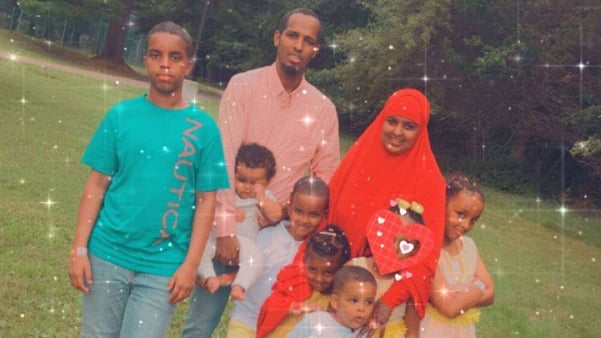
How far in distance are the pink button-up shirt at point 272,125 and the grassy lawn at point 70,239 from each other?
2.59 m

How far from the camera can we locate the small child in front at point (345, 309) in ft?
9.18

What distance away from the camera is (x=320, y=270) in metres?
2.94

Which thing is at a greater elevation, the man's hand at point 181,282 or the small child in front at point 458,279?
the small child in front at point 458,279

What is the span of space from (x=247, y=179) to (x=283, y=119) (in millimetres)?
277

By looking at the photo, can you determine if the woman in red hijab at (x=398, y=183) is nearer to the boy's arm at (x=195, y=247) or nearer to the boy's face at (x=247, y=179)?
the boy's face at (x=247, y=179)

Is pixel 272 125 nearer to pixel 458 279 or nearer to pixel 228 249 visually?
pixel 228 249

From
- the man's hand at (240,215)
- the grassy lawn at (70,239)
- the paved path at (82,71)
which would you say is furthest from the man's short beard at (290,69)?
the paved path at (82,71)

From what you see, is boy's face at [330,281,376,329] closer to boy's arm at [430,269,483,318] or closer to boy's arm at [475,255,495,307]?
boy's arm at [430,269,483,318]

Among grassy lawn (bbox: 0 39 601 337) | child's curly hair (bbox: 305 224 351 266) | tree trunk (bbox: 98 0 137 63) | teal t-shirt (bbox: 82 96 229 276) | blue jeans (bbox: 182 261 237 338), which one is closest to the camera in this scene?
teal t-shirt (bbox: 82 96 229 276)

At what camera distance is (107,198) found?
2.74 metres

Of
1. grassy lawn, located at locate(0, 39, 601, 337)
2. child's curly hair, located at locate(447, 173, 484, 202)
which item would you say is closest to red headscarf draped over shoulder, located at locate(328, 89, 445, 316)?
child's curly hair, located at locate(447, 173, 484, 202)

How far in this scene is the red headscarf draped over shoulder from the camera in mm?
2812

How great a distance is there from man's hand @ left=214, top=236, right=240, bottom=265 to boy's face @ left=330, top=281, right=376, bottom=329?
44 centimetres

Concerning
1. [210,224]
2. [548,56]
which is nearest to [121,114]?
[210,224]
